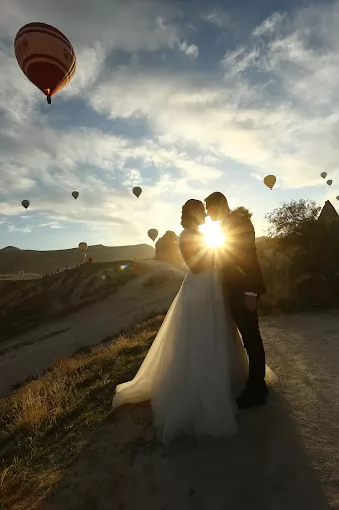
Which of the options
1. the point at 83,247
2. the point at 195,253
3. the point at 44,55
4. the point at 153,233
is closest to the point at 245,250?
the point at 195,253

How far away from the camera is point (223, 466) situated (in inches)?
139

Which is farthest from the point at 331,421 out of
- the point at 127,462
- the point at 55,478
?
the point at 55,478

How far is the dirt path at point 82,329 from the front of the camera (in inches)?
790

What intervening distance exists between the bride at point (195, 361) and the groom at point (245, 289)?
0.46 ft

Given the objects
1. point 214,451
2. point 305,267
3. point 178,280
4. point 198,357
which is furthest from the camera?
point 178,280

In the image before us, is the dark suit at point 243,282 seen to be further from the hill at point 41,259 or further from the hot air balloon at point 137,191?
the hill at point 41,259

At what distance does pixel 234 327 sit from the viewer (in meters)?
4.68

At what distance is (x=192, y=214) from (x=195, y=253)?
1.82 feet

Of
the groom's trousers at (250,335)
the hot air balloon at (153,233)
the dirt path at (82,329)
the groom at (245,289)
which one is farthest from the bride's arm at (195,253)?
the hot air balloon at (153,233)

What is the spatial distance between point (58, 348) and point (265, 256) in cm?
1499

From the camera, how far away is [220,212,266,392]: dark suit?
4.54 meters

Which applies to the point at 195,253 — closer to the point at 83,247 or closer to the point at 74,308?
the point at 74,308

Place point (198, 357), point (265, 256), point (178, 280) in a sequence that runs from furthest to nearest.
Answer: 1. point (178, 280)
2. point (265, 256)
3. point (198, 357)

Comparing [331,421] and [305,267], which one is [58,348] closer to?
[305,267]
